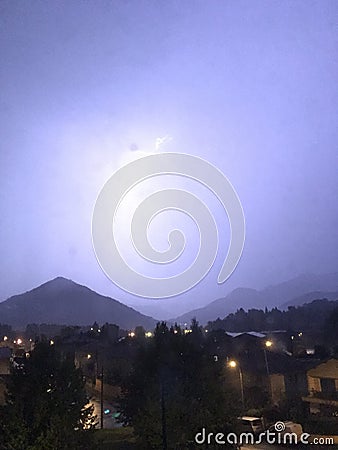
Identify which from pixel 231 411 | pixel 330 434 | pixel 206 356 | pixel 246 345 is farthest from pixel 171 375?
pixel 246 345

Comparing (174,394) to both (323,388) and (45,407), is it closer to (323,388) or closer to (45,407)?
(45,407)

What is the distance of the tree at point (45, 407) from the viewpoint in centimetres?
1202

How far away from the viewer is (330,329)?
61312 millimetres

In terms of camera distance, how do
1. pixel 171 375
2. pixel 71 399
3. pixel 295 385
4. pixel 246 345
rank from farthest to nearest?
pixel 246 345 → pixel 295 385 → pixel 171 375 → pixel 71 399

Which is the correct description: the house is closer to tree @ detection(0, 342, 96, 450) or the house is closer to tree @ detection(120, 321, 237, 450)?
tree @ detection(120, 321, 237, 450)

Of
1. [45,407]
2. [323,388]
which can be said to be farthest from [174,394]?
[323,388]

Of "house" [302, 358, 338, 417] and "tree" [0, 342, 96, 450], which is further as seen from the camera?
"house" [302, 358, 338, 417]

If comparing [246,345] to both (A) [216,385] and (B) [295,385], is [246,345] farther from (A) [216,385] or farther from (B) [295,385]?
(A) [216,385]

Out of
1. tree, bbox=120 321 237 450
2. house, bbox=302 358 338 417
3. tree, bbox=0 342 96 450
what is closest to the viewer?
tree, bbox=0 342 96 450

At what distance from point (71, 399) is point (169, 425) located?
3.88 meters

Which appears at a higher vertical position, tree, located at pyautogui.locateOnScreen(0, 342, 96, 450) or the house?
tree, located at pyautogui.locateOnScreen(0, 342, 96, 450)

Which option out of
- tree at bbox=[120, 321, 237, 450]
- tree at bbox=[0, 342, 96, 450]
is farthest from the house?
tree at bbox=[0, 342, 96, 450]

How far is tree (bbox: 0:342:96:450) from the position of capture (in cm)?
1202

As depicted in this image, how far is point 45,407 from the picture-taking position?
1245 centimetres
